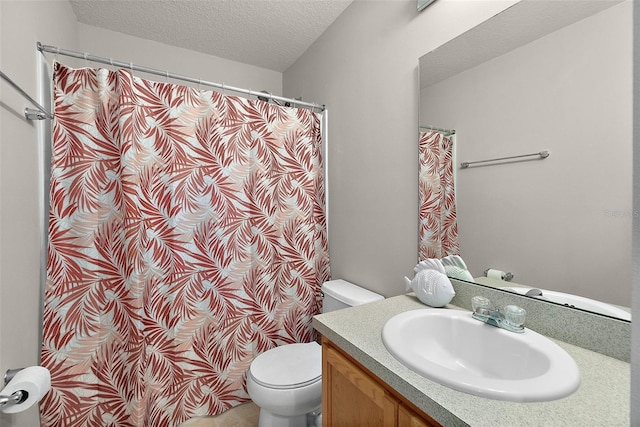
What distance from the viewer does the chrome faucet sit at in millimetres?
870

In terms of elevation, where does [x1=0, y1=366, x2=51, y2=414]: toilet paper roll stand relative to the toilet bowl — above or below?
above

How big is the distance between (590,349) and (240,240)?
155cm

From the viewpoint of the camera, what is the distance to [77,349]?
1.31 metres

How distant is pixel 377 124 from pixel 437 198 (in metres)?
0.58

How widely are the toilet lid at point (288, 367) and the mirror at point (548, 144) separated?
88 cm

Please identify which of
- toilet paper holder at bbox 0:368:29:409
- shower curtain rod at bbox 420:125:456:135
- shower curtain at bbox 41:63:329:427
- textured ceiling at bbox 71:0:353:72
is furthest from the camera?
textured ceiling at bbox 71:0:353:72

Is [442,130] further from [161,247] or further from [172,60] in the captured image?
[172,60]

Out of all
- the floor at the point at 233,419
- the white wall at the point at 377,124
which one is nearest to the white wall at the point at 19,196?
the floor at the point at 233,419

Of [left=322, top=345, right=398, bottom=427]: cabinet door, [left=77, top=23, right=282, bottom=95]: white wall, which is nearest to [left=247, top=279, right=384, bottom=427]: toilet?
[left=322, top=345, right=398, bottom=427]: cabinet door

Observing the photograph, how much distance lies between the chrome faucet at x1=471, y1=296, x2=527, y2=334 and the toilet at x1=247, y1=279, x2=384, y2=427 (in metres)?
0.63

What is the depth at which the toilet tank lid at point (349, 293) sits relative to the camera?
1.51m

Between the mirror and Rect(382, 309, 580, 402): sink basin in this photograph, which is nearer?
Rect(382, 309, 580, 402): sink basin

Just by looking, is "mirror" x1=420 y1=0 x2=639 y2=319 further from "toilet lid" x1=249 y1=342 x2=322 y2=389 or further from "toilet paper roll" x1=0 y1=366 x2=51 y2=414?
"toilet paper roll" x1=0 y1=366 x2=51 y2=414

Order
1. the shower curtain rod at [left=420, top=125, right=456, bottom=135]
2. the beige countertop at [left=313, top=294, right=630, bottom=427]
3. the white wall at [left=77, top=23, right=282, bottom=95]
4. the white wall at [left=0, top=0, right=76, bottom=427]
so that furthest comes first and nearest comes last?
the white wall at [left=77, top=23, right=282, bottom=95] → the shower curtain rod at [left=420, top=125, right=456, bottom=135] → the white wall at [left=0, top=0, right=76, bottom=427] → the beige countertop at [left=313, top=294, right=630, bottom=427]
